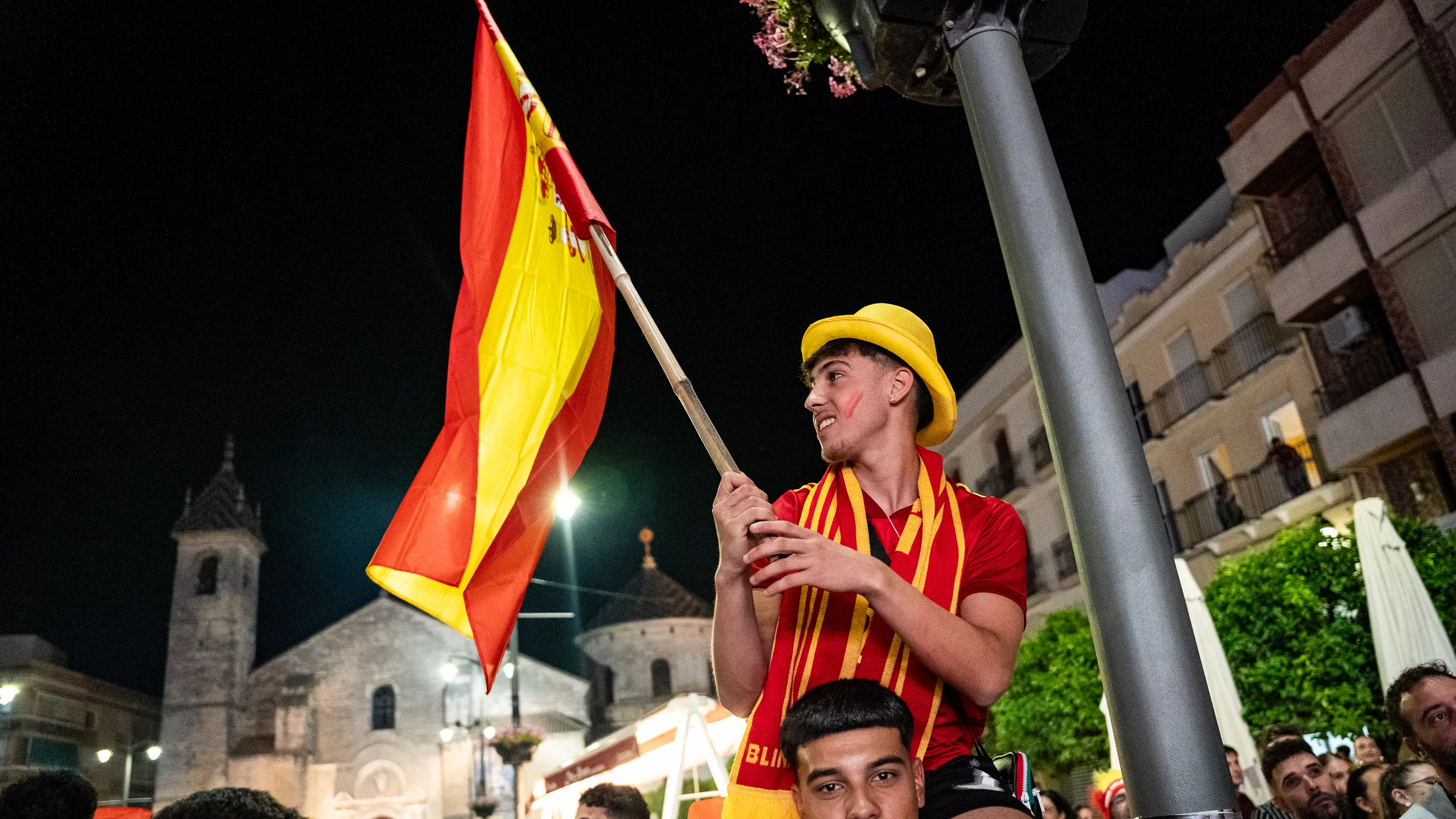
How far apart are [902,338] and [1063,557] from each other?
2824cm

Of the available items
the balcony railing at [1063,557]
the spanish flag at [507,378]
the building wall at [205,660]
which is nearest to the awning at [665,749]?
the spanish flag at [507,378]

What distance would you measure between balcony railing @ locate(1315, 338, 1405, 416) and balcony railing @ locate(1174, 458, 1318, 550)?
1421 mm

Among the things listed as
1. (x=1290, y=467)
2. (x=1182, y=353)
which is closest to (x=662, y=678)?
(x=1182, y=353)

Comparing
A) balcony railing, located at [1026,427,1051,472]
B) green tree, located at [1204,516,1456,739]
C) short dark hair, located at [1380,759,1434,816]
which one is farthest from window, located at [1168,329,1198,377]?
short dark hair, located at [1380,759,1434,816]

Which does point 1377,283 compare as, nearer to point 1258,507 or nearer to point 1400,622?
point 1258,507

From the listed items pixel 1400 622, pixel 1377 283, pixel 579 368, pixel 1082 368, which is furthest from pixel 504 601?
pixel 1377 283

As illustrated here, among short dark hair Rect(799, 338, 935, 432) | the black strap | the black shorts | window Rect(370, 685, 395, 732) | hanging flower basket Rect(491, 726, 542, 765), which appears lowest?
the black shorts

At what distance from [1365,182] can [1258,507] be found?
22.2 ft

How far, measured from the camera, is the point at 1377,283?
19.8 meters

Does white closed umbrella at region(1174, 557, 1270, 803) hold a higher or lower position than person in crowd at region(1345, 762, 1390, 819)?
higher

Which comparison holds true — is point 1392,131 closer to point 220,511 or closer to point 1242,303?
point 1242,303

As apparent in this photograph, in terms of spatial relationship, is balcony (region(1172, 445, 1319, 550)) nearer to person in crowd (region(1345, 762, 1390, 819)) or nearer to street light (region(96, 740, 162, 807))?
person in crowd (region(1345, 762, 1390, 819))

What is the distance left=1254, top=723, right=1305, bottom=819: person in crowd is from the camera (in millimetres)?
6727

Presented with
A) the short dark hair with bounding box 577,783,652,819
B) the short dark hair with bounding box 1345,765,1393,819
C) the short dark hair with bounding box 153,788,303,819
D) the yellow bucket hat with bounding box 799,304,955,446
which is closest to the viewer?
the yellow bucket hat with bounding box 799,304,955,446
